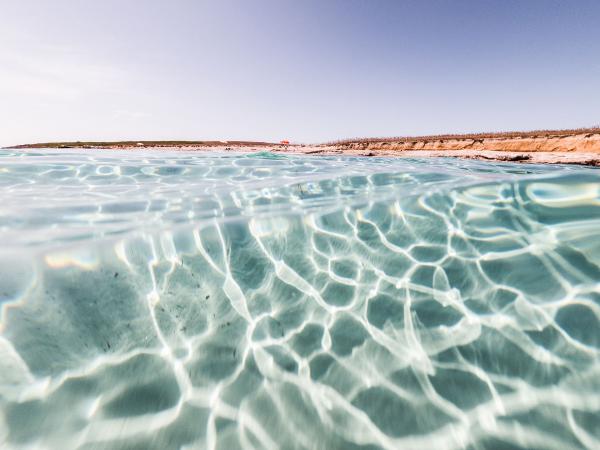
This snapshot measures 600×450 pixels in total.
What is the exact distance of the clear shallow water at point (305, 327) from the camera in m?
1.13

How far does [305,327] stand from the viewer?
153 cm

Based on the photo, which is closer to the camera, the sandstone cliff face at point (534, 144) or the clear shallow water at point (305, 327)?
the clear shallow water at point (305, 327)

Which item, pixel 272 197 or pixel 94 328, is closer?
pixel 94 328

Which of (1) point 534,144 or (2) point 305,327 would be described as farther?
(1) point 534,144

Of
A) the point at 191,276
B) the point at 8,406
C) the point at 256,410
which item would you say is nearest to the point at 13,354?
the point at 8,406

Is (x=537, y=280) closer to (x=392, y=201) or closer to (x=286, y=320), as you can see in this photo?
(x=392, y=201)

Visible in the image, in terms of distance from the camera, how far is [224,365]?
4.36 feet

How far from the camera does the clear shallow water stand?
1.13m

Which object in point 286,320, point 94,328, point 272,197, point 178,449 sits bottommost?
point 178,449

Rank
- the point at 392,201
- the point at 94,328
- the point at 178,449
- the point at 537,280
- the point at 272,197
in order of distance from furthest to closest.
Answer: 1. the point at 272,197
2. the point at 392,201
3. the point at 537,280
4. the point at 94,328
5. the point at 178,449

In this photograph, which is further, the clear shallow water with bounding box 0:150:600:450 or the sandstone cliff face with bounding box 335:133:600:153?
the sandstone cliff face with bounding box 335:133:600:153

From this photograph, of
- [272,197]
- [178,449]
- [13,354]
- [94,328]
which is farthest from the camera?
[272,197]

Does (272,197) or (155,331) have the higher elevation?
(272,197)

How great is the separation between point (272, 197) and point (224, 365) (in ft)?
6.11
